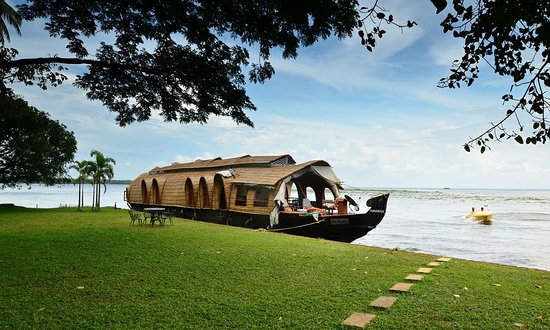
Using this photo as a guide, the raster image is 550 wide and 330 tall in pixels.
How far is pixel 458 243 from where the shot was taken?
1730cm

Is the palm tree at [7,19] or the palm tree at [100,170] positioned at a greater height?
the palm tree at [7,19]

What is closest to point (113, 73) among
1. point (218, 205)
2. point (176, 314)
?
point (176, 314)

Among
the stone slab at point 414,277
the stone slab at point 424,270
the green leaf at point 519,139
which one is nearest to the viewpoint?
the green leaf at point 519,139

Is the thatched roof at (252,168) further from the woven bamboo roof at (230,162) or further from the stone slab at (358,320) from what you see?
the stone slab at (358,320)

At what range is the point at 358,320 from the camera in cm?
436

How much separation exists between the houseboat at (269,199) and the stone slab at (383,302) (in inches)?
389

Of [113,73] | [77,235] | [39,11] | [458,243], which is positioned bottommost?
[458,243]

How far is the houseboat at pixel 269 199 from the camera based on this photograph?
50.6 ft

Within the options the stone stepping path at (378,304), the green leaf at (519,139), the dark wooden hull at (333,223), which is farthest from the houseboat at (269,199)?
the green leaf at (519,139)

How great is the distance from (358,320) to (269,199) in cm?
1211

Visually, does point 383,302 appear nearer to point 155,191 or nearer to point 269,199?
point 269,199

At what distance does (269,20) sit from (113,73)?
12.5 ft

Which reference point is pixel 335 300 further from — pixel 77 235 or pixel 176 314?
pixel 77 235

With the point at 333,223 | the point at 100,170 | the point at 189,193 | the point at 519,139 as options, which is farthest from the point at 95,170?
the point at 519,139
